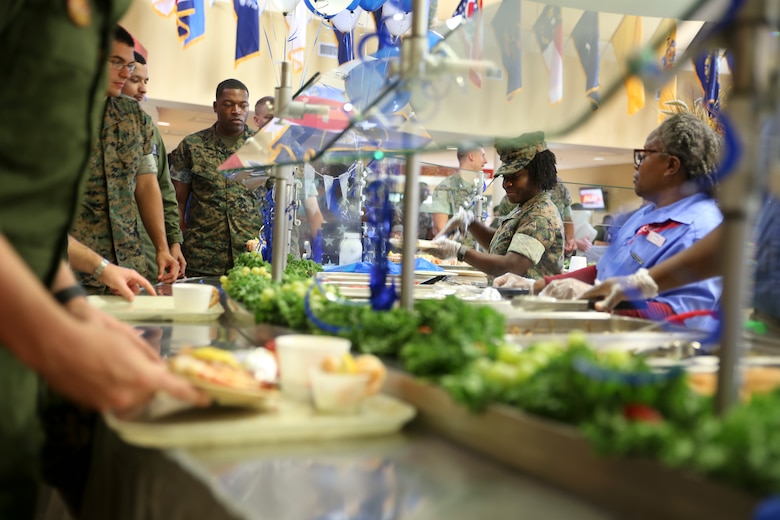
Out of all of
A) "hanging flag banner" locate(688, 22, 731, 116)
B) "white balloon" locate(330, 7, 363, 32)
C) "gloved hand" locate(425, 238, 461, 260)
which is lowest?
"gloved hand" locate(425, 238, 461, 260)

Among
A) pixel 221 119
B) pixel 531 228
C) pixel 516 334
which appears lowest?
pixel 516 334

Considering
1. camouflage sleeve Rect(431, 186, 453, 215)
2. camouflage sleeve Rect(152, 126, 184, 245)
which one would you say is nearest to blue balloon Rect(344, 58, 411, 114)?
camouflage sleeve Rect(152, 126, 184, 245)

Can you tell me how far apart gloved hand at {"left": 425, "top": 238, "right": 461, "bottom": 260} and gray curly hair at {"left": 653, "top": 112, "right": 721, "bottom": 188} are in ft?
4.13

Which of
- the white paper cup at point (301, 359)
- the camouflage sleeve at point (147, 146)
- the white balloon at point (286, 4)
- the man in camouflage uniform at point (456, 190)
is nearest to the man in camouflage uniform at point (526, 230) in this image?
the man in camouflage uniform at point (456, 190)

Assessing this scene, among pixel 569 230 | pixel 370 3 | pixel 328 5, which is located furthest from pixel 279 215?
pixel 569 230

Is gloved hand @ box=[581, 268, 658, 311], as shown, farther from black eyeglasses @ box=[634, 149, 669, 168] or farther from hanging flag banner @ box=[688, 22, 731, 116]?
hanging flag banner @ box=[688, 22, 731, 116]

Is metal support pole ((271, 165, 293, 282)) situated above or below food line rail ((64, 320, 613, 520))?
above

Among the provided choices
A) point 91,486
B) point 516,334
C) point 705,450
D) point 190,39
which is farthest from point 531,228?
point 190,39

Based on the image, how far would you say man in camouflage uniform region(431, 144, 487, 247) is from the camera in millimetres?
4527

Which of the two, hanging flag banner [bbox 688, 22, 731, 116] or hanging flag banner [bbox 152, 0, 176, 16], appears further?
hanging flag banner [bbox 152, 0, 176, 16]

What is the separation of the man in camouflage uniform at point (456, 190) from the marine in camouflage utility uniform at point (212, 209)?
3.80ft

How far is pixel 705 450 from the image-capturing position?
706 millimetres

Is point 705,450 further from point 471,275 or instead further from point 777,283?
point 471,275

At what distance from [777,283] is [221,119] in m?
3.60
